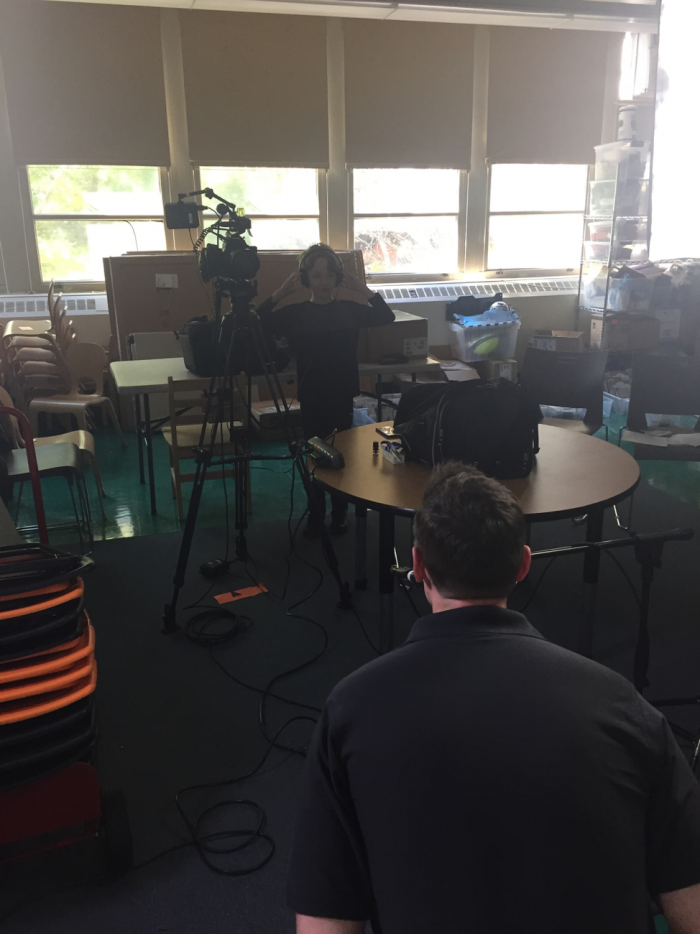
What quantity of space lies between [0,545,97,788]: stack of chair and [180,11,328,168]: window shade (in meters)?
5.13

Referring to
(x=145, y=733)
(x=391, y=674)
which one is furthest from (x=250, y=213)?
(x=391, y=674)

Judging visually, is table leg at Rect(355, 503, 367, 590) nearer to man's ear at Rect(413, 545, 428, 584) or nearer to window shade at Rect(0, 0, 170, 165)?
man's ear at Rect(413, 545, 428, 584)

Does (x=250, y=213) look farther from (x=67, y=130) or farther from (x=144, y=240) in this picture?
(x=67, y=130)

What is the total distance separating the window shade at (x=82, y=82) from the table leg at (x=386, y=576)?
4749 mm

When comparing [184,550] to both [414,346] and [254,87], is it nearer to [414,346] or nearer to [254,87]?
[414,346]

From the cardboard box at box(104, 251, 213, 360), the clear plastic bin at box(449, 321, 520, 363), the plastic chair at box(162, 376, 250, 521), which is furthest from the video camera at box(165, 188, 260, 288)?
the clear plastic bin at box(449, 321, 520, 363)

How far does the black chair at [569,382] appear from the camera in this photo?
3820 millimetres

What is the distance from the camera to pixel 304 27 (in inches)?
232

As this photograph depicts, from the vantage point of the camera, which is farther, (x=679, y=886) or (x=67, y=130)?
(x=67, y=130)

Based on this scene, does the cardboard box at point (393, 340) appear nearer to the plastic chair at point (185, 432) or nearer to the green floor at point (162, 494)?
the plastic chair at point (185, 432)

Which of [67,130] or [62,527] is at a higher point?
[67,130]

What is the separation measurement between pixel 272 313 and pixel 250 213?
3.46 metres

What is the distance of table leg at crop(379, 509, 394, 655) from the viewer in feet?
7.22

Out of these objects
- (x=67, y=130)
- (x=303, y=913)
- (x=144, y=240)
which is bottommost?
(x=303, y=913)
